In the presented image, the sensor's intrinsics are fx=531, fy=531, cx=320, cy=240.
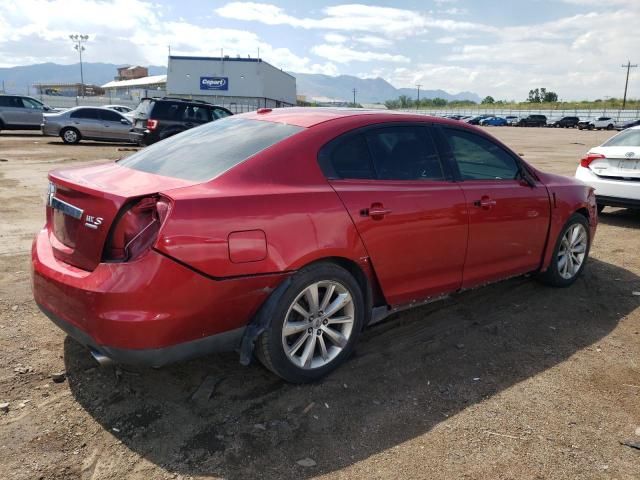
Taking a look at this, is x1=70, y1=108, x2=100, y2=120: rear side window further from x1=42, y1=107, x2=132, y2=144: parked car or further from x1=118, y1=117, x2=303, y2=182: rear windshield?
x1=118, y1=117, x2=303, y2=182: rear windshield

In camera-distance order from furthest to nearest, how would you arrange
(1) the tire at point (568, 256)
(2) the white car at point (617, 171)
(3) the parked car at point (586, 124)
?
(3) the parked car at point (586, 124) → (2) the white car at point (617, 171) → (1) the tire at point (568, 256)

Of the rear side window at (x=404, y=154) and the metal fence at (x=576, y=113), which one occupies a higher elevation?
the metal fence at (x=576, y=113)

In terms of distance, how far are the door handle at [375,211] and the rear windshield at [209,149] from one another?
0.67 m

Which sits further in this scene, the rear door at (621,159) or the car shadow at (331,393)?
the rear door at (621,159)

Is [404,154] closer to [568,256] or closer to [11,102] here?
[568,256]

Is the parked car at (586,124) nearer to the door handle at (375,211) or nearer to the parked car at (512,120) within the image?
the parked car at (512,120)

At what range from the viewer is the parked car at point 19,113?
24.2m

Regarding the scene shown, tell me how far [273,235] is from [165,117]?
14.1m

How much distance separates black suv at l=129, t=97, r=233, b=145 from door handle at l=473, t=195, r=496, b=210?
12.9 meters

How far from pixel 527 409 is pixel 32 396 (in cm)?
289

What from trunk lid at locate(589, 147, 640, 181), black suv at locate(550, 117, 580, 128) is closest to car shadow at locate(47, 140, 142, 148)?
trunk lid at locate(589, 147, 640, 181)

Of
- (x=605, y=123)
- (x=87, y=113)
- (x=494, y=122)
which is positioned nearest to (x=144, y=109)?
(x=87, y=113)

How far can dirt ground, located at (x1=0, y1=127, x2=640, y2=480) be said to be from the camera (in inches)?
102

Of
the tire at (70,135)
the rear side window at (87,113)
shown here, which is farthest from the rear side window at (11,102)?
the tire at (70,135)
